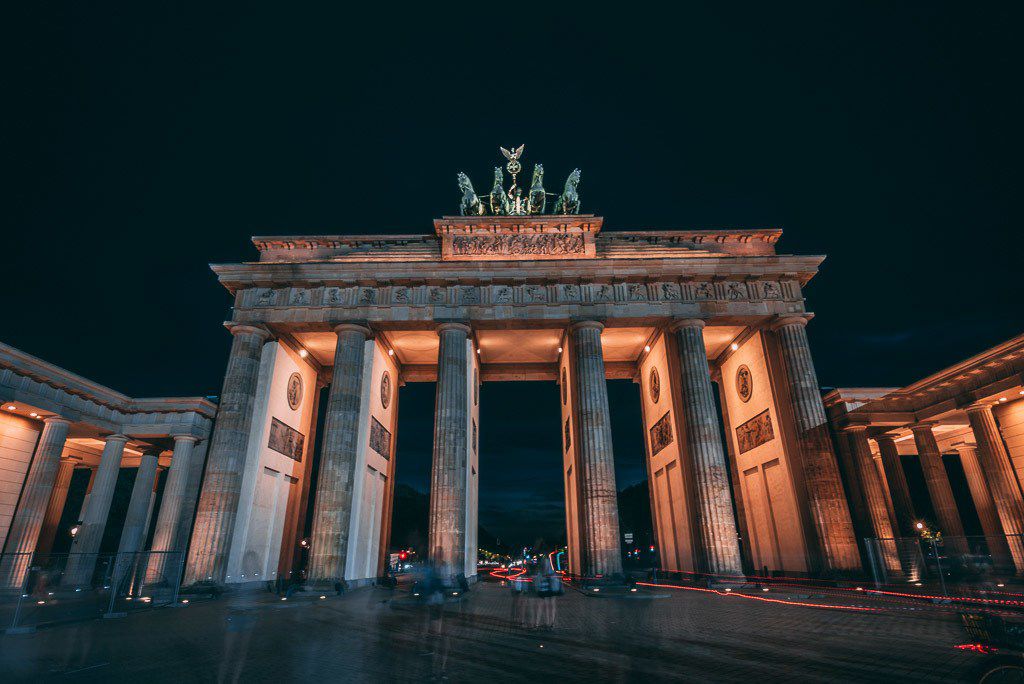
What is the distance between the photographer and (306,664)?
7.45 meters

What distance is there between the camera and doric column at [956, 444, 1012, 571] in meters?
16.8

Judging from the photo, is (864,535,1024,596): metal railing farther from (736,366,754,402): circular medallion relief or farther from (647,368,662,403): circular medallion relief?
(647,368,662,403): circular medallion relief

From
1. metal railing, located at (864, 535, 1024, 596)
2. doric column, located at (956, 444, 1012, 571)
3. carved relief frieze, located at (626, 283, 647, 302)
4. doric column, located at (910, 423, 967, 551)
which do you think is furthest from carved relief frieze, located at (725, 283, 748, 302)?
doric column, located at (956, 444, 1012, 571)

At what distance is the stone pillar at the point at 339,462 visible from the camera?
20.2m

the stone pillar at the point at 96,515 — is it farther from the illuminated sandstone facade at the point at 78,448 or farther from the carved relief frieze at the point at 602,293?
the carved relief frieze at the point at 602,293

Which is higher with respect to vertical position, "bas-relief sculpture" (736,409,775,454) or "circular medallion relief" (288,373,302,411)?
"circular medallion relief" (288,373,302,411)

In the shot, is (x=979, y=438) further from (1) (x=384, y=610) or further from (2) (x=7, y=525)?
(2) (x=7, y=525)

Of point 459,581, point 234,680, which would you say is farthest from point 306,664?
point 459,581

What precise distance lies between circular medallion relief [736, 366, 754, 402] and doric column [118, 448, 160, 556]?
35.3 meters

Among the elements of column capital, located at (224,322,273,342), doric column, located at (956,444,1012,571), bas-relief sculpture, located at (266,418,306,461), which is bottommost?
doric column, located at (956,444,1012,571)

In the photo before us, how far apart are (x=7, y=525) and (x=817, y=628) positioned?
1376 inches

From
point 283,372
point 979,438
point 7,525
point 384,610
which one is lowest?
point 384,610

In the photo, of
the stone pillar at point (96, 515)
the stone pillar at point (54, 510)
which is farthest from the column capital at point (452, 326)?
the stone pillar at point (54, 510)

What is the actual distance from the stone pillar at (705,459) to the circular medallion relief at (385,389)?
1609 cm
